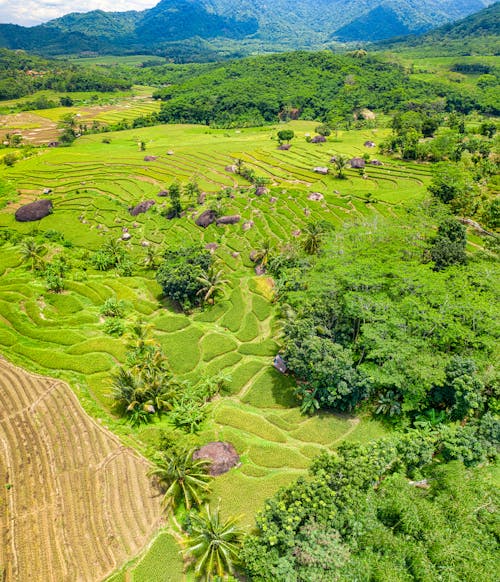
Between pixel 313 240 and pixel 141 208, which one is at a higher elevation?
pixel 141 208

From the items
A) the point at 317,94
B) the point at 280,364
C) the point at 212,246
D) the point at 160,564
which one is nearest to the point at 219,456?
the point at 160,564

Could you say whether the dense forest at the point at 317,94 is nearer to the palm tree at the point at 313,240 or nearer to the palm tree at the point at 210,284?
the palm tree at the point at 313,240

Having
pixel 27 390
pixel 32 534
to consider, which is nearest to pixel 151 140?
pixel 27 390

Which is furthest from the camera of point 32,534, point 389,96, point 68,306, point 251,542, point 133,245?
point 389,96

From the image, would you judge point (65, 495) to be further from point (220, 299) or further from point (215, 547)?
point (220, 299)

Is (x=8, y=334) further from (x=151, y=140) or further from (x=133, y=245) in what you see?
(x=151, y=140)

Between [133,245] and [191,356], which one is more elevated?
[133,245]

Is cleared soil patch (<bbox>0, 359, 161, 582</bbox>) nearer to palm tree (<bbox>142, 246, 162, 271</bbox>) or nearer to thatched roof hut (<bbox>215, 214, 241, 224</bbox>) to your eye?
palm tree (<bbox>142, 246, 162, 271</bbox>)
